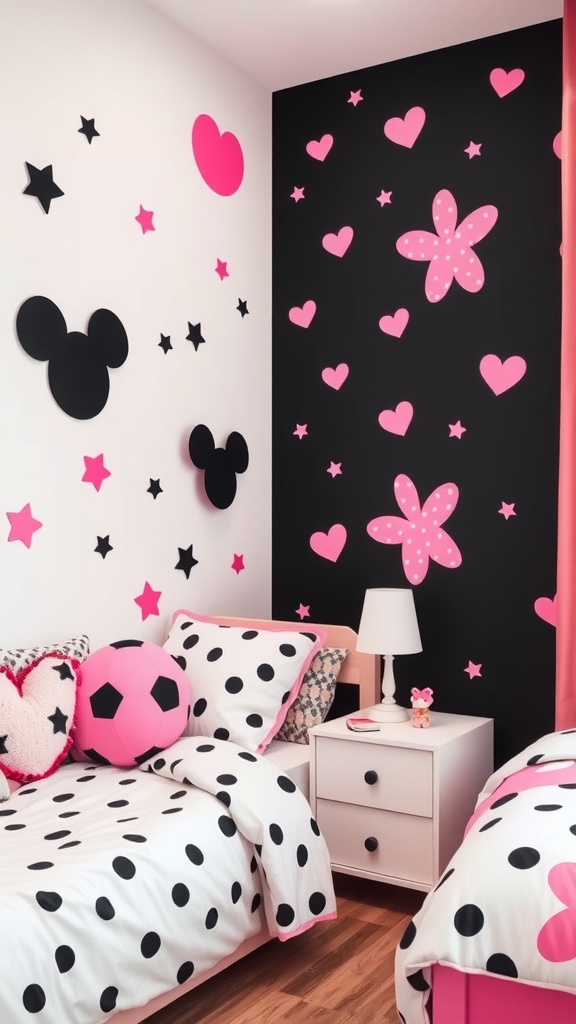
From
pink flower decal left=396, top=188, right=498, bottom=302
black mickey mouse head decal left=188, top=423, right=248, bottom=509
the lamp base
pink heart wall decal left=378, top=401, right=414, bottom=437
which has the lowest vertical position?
the lamp base

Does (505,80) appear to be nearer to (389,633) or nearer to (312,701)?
→ (389,633)

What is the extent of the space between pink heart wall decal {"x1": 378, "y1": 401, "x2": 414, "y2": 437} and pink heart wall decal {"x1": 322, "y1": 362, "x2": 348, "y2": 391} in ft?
0.68

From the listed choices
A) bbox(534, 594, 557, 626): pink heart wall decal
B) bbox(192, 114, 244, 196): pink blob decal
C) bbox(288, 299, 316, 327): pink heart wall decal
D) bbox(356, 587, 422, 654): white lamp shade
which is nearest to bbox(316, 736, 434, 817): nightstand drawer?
bbox(356, 587, 422, 654): white lamp shade

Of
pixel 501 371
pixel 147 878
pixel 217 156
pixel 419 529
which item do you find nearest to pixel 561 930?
pixel 147 878

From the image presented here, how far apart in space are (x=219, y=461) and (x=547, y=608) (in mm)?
1177

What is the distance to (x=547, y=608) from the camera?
9.83ft

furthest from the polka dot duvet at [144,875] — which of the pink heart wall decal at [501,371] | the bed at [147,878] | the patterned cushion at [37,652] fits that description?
the pink heart wall decal at [501,371]

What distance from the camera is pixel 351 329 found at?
11.2ft

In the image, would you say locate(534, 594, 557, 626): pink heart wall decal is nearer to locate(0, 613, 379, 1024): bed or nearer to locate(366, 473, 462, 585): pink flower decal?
locate(366, 473, 462, 585): pink flower decal

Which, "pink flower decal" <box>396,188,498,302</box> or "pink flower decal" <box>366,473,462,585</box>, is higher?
"pink flower decal" <box>396,188,498,302</box>

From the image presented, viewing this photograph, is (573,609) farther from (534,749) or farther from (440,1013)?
(440,1013)

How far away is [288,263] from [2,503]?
5.08 ft

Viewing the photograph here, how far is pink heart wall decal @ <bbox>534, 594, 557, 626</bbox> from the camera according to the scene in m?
2.98

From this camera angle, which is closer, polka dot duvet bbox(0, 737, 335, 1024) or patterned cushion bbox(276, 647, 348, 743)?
polka dot duvet bbox(0, 737, 335, 1024)
